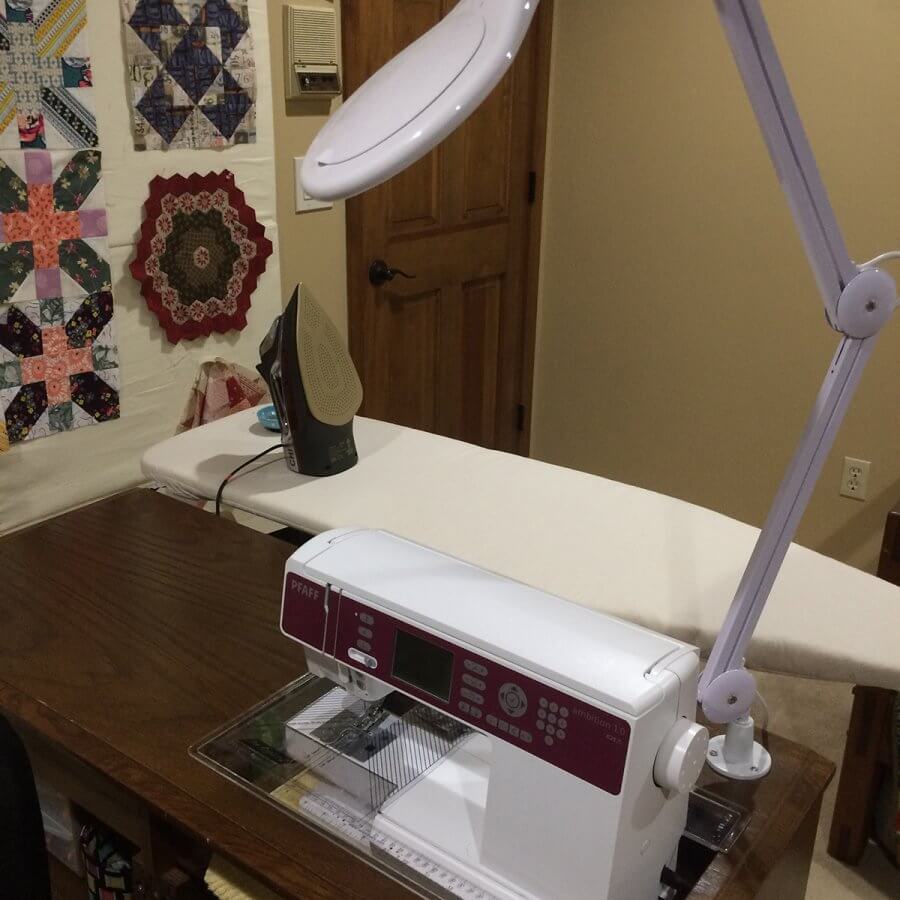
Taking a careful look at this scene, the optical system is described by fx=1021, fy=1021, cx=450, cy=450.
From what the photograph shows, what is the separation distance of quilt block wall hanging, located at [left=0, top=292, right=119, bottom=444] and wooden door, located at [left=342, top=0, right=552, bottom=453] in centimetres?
81

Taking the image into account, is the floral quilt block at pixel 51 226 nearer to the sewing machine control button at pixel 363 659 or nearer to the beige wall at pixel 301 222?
the beige wall at pixel 301 222

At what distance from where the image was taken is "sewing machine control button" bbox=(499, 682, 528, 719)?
0.83 metres

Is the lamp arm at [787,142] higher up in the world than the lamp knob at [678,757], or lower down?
higher up

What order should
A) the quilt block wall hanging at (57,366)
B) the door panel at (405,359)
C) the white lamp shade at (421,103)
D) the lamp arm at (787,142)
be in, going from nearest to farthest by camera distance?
the white lamp shade at (421,103), the lamp arm at (787,142), the quilt block wall hanging at (57,366), the door panel at (405,359)

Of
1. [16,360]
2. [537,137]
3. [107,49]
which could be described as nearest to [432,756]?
[16,360]

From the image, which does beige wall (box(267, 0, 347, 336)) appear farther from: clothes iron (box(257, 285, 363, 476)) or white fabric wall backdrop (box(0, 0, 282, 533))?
clothes iron (box(257, 285, 363, 476))

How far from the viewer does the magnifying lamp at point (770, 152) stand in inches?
24.7

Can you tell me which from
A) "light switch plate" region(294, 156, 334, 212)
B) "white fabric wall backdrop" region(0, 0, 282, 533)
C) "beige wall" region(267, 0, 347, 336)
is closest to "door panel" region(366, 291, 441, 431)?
"beige wall" region(267, 0, 347, 336)

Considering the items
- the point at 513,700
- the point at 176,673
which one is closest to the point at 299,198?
the point at 176,673

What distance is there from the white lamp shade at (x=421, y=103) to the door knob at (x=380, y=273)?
204 cm

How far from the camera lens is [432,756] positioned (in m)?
1.00

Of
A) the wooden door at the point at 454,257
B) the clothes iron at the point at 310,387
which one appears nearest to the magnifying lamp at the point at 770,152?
the clothes iron at the point at 310,387

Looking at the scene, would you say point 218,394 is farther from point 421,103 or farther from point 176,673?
point 421,103

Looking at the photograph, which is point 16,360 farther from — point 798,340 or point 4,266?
point 798,340
